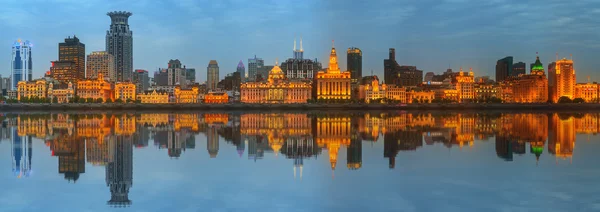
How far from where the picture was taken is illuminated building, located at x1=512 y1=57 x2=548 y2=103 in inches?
6009

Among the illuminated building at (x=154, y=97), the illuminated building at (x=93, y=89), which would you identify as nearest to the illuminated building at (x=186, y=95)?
the illuminated building at (x=154, y=97)

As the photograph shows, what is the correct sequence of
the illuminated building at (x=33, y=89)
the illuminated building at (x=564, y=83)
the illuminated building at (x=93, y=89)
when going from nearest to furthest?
the illuminated building at (x=33, y=89), the illuminated building at (x=93, y=89), the illuminated building at (x=564, y=83)

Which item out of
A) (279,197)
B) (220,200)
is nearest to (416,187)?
(279,197)

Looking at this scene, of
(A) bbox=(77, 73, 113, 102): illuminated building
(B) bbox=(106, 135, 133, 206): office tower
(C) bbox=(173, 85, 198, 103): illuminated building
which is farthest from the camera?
(C) bbox=(173, 85, 198, 103): illuminated building

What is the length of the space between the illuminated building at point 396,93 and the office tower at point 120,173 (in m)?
128

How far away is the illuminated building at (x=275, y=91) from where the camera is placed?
149 metres

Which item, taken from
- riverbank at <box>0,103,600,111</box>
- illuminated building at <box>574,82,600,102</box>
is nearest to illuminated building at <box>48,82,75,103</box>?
riverbank at <box>0,103,600,111</box>

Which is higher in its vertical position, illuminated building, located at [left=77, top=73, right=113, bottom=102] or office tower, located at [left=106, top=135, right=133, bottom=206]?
illuminated building, located at [left=77, top=73, right=113, bottom=102]

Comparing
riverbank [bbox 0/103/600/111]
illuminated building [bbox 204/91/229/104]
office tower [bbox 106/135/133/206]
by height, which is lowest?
office tower [bbox 106/135/133/206]

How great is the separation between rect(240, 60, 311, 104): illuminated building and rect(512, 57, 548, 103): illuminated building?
56.0 m

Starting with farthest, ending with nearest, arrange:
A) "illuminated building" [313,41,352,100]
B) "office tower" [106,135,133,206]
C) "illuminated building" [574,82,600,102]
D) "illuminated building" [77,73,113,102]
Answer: "illuminated building" [574,82,600,102], "illuminated building" [313,41,352,100], "illuminated building" [77,73,113,102], "office tower" [106,135,133,206]

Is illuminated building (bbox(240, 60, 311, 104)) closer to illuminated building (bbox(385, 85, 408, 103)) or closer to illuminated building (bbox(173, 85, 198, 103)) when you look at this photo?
illuminated building (bbox(173, 85, 198, 103))

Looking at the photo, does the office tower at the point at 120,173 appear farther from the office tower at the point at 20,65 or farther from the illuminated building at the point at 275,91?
the office tower at the point at 20,65

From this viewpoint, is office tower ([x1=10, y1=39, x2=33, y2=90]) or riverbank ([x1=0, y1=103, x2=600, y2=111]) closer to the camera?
riverbank ([x1=0, y1=103, x2=600, y2=111])
